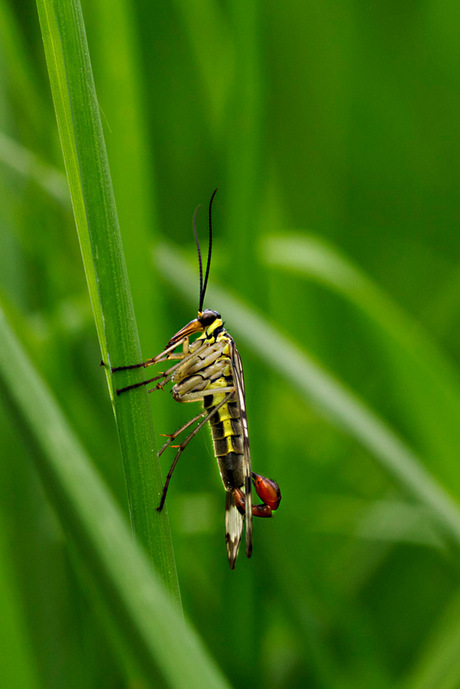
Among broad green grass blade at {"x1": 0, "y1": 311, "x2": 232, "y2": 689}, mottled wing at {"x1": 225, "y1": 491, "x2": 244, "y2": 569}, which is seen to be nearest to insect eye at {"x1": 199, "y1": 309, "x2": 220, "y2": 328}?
mottled wing at {"x1": 225, "y1": 491, "x2": 244, "y2": 569}

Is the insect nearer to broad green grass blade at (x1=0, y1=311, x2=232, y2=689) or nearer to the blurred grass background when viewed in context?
the blurred grass background

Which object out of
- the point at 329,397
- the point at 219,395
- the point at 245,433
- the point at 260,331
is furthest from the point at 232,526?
the point at 260,331

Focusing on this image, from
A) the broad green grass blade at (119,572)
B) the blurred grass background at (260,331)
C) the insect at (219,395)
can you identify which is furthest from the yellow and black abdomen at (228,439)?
the broad green grass blade at (119,572)

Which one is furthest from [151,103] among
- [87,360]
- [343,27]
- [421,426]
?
[421,426]

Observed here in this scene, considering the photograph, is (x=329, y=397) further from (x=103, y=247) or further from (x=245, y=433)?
(x=103, y=247)

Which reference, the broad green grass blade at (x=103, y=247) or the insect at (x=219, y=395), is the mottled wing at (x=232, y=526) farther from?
the broad green grass blade at (x=103, y=247)

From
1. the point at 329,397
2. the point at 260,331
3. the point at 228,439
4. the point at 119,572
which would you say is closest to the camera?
the point at 119,572
